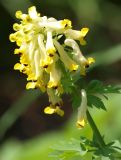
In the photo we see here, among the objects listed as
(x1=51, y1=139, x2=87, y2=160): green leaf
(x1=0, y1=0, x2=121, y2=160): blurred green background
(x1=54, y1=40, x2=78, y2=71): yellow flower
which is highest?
(x1=0, y1=0, x2=121, y2=160): blurred green background

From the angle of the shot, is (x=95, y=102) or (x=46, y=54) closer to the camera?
(x=46, y=54)

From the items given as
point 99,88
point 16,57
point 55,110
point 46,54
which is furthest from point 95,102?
point 16,57

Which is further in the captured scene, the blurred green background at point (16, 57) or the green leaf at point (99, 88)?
the blurred green background at point (16, 57)

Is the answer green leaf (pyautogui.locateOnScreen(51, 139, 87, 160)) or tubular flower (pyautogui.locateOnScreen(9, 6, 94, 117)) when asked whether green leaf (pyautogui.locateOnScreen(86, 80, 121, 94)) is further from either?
green leaf (pyautogui.locateOnScreen(51, 139, 87, 160))

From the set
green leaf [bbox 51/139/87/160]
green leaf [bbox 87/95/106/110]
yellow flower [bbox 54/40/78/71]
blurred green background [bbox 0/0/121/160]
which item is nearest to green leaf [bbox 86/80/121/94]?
green leaf [bbox 87/95/106/110]

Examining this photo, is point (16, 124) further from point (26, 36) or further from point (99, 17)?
point (26, 36)

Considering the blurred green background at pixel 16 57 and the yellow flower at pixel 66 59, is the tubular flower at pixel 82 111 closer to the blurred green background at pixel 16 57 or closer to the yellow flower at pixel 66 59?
the yellow flower at pixel 66 59

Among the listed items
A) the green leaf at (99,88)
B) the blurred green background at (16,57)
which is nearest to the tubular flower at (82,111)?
the green leaf at (99,88)

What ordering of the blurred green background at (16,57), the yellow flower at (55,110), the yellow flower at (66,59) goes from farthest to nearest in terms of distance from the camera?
the blurred green background at (16,57) < the yellow flower at (55,110) < the yellow flower at (66,59)

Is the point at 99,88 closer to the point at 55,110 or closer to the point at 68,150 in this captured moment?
the point at 55,110
